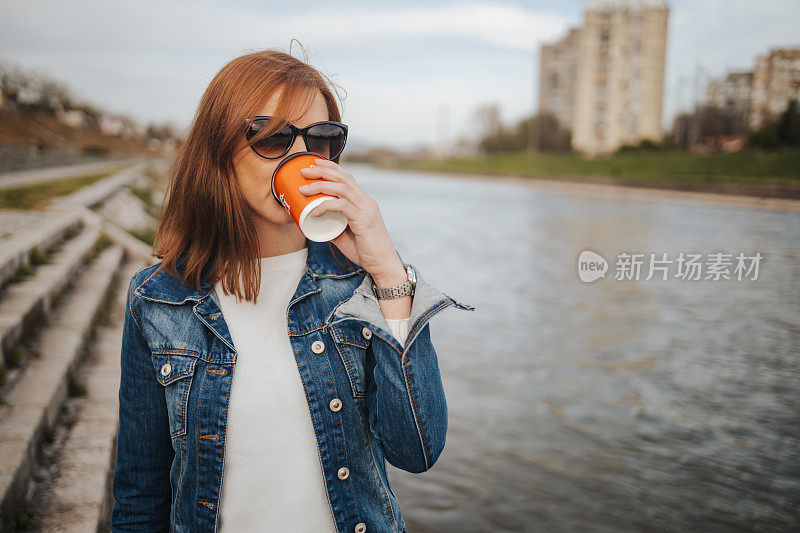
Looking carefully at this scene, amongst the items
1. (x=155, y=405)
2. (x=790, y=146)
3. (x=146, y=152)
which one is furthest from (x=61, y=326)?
(x=146, y=152)

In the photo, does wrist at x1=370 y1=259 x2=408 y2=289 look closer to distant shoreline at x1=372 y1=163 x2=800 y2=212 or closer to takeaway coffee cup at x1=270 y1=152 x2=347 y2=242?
takeaway coffee cup at x1=270 y1=152 x2=347 y2=242

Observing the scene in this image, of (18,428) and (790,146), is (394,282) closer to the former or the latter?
(18,428)

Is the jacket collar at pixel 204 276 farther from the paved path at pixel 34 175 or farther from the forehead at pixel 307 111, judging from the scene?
the paved path at pixel 34 175

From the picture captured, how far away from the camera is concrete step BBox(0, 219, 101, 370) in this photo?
3332 millimetres

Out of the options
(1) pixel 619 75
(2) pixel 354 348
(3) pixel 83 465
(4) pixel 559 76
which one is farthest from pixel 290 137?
(4) pixel 559 76

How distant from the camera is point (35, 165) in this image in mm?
17500

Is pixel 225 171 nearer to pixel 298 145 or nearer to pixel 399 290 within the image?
pixel 298 145

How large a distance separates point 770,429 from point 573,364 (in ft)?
6.11

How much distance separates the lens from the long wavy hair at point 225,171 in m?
1.31

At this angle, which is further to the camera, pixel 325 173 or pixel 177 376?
pixel 177 376

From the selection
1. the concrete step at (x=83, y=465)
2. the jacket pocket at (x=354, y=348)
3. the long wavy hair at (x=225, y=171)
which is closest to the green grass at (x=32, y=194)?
the concrete step at (x=83, y=465)

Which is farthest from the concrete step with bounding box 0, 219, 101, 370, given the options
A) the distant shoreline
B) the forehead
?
the distant shoreline

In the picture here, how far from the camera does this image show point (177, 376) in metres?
1.32

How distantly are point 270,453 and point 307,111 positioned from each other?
2.62 ft
